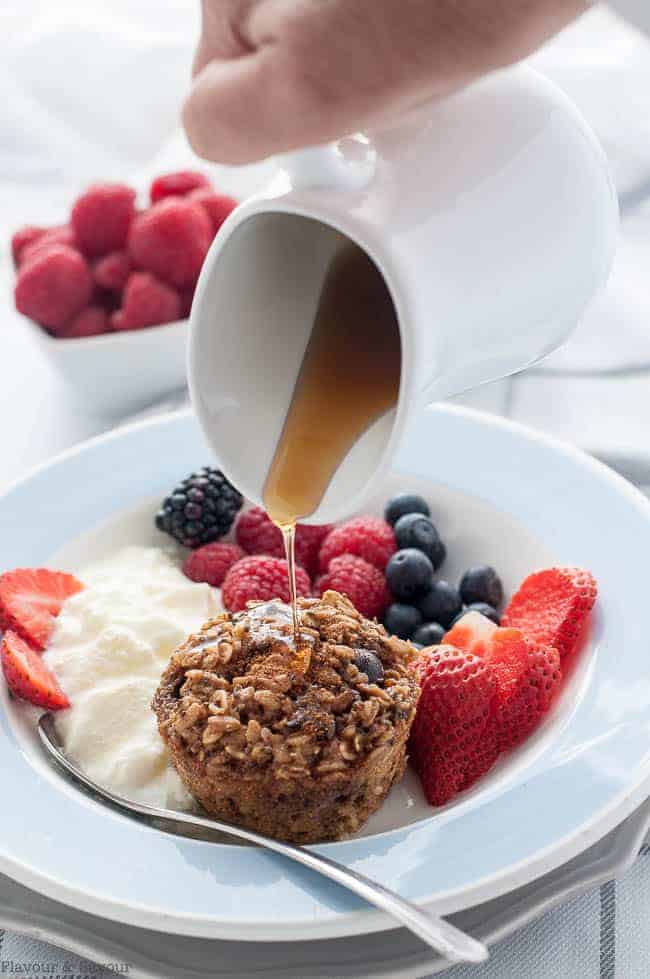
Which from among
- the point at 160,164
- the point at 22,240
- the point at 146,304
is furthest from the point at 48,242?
the point at 160,164

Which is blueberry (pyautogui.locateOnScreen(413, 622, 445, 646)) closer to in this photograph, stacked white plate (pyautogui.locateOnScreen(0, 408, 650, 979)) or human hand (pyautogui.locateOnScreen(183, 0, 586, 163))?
stacked white plate (pyautogui.locateOnScreen(0, 408, 650, 979))

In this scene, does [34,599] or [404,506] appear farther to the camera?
[404,506]

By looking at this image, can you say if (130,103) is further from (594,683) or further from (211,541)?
(594,683)

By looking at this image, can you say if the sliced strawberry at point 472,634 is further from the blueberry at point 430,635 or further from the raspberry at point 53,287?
the raspberry at point 53,287

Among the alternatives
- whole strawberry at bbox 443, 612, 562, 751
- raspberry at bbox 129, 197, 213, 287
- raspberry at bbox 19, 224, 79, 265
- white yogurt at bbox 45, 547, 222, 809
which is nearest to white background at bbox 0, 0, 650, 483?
raspberry at bbox 19, 224, 79, 265

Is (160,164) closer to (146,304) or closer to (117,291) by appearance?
(117,291)

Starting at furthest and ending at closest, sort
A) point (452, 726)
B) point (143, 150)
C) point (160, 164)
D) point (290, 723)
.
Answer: point (143, 150), point (160, 164), point (452, 726), point (290, 723)

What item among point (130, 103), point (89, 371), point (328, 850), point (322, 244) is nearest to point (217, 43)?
point (322, 244)
